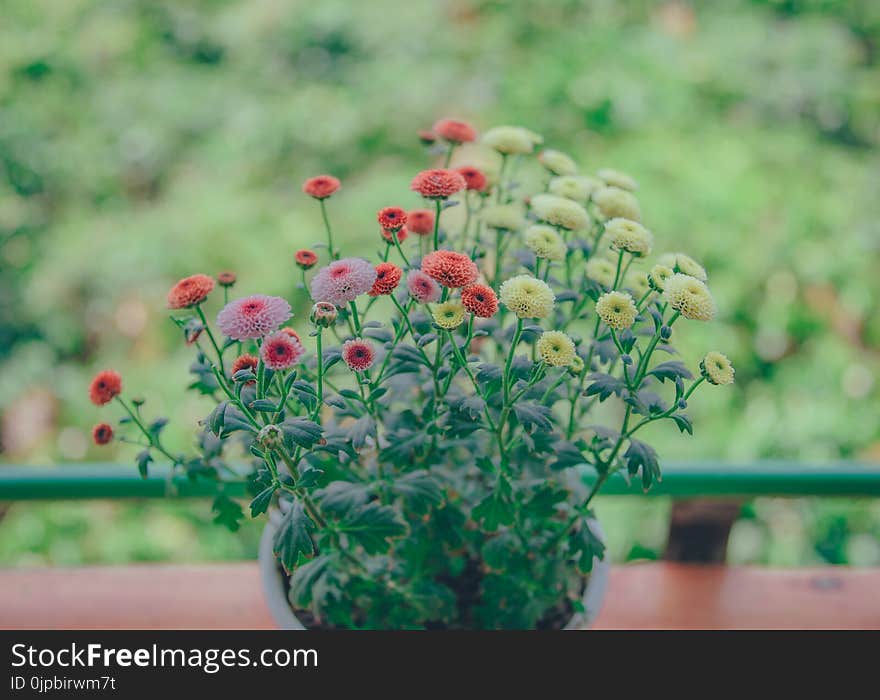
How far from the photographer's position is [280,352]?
0.49 meters

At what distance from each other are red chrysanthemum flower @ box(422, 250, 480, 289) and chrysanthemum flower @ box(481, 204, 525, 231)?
105mm

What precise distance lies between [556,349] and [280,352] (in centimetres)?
19

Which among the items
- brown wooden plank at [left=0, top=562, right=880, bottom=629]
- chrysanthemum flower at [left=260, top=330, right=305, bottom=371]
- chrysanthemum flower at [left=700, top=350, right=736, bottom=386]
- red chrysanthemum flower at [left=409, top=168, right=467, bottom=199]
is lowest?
brown wooden plank at [left=0, top=562, right=880, bottom=629]

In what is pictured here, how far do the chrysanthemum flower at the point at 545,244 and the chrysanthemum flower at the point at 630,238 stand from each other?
0.13 feet

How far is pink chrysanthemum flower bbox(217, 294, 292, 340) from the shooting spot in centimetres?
50

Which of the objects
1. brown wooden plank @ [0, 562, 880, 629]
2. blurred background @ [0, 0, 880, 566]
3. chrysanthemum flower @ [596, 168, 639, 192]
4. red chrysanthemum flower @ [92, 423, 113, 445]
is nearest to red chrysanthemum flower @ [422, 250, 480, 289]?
chrysanthemum flower @ [596, 168, 639, 192]

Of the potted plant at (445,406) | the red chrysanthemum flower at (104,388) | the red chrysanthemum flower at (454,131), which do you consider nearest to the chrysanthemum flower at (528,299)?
the potted plant at (445,406)

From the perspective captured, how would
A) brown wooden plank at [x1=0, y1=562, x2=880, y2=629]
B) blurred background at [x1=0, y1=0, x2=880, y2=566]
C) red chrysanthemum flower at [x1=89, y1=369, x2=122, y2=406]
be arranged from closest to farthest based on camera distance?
red chrysanthemum flower at [x1=89, y1=369, x2=122, y2=406] < brown wooden plank at [x1=0, y1=562, x2=880, y2=629] < blurred background at [x1=0, y1=0, x2=880, y2=566]

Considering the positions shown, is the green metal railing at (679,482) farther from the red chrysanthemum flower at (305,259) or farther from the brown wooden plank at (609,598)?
the red chrysanthemum flower at (305,259)

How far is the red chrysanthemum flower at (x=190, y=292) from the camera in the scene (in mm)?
513

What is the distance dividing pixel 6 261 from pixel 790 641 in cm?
218

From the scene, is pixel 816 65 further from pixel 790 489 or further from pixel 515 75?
pixel 790 489

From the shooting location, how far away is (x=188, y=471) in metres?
0.67

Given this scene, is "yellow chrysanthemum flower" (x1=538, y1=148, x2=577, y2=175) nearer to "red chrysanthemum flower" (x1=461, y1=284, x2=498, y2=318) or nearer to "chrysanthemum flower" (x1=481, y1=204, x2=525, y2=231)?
"chrysanthemum flower" (x1=481, y1=204, x2=525, y2=231)
